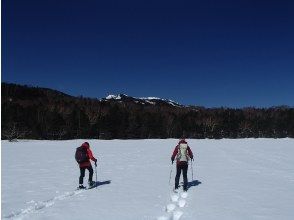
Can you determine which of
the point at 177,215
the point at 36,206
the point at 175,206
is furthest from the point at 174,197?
the point at 36,206

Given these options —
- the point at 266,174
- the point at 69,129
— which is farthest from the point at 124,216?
the point at 69,129

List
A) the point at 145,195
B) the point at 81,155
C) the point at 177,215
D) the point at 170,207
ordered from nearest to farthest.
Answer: the point at 177,215 → the point at 170,207 → the point at 145,195 → the point at 81,155

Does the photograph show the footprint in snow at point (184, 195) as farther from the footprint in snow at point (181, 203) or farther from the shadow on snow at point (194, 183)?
the shadow on snow at point (194, 183)

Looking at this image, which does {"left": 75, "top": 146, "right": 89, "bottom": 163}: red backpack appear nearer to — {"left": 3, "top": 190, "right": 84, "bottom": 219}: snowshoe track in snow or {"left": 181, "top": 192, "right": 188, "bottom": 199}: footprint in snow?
{"left": 3, "top": 190, "right": 84, "bottom": 219}: snowshoe track in snow

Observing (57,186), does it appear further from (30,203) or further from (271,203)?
(271,203)

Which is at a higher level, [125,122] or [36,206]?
[125,122]

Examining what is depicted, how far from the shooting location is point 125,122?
78625 millimetres

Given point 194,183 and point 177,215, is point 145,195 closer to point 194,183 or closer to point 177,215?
point 177,215

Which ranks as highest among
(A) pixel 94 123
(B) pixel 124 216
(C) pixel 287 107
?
(C) pixel 287 107

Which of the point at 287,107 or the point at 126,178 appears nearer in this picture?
the point at 126,178

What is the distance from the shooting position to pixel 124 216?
11039mm

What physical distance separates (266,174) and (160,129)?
62.6 meters

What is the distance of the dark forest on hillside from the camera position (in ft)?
225

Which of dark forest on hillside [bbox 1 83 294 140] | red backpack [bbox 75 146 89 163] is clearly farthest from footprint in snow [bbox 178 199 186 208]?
dark forest on hillside [bbox 1 83 294 140]
